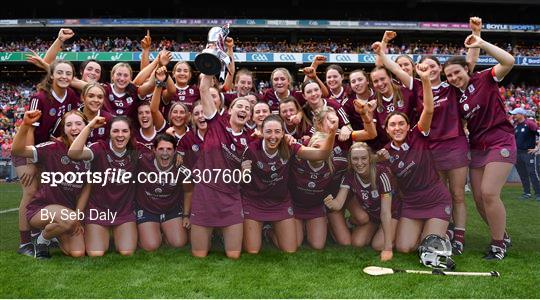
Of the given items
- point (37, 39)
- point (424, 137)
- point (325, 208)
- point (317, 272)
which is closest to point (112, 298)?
point (317, 272)

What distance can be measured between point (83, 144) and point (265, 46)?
24.6m

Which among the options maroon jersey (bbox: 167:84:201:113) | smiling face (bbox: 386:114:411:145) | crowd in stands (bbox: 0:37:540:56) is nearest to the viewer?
smiling face (bbox: 386:114:411:145)

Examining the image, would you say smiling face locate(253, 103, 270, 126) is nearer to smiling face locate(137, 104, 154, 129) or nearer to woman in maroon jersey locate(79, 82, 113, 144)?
smiling face locate(137, 104, 154, 129)

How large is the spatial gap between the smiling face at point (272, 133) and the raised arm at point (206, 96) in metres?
0.47

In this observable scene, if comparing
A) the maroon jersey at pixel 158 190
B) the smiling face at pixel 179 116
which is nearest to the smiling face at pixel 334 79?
the smiling face at pixel 179 116

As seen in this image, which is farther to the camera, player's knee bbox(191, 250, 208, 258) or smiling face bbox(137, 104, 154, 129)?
smiling face bbox(137, 104, 154, 129)

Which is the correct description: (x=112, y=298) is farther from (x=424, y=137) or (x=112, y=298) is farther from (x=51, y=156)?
(x=424, y=137)

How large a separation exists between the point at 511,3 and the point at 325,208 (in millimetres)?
28661

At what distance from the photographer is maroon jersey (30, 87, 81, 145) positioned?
432cm

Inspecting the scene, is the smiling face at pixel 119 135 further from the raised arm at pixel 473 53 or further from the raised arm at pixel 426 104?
the raised arm at pixel 473 53

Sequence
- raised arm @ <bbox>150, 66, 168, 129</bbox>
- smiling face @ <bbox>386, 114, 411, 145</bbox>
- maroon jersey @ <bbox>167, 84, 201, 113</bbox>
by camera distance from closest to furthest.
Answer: smiling face @ <bbox>386, 114, 411, 145</bbox>, raised arm @ <bbox>150, 66, 168, 129</bbox>, maroon jersey @ <bbox>167, 84, 201, 113</bbox>

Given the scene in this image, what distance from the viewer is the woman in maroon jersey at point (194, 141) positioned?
12.8ft

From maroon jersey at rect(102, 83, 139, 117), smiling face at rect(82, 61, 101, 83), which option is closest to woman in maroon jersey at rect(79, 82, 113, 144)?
maroon jersey at rect(102, 83, 139, 117)

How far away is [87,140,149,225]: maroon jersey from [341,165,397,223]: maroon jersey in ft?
6.36
